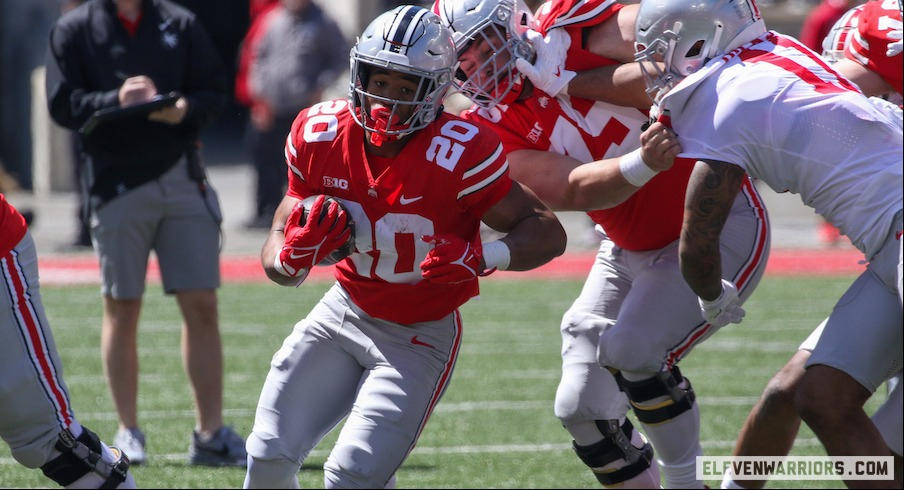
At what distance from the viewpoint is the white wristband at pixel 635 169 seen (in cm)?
371

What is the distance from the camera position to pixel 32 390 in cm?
378

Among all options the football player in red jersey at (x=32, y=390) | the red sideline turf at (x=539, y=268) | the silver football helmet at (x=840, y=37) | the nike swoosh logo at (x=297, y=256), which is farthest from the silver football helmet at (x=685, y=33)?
the red sideline turf at (x=539, y=268)

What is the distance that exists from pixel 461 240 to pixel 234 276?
22.4 ft

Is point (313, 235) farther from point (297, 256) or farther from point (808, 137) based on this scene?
point (808, 137)

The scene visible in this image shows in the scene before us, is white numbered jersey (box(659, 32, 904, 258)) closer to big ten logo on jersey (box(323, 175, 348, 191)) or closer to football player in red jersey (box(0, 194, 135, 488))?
big ten logo on jersey (box(323, 175, 348, 191))

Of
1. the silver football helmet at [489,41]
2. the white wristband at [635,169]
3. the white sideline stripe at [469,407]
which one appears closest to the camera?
the white wristband at [635,169]

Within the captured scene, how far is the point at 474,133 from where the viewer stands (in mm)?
3711

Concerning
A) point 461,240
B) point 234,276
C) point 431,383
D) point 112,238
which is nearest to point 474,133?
point 461,240

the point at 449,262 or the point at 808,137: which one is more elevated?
the point at 808,137

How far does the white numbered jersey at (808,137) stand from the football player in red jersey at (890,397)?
665mm

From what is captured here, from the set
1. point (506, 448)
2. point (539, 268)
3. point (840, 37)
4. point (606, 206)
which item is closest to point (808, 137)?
point (606, 206)

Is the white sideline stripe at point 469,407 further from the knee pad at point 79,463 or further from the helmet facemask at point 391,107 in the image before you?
the helmet facemask at point 391,107

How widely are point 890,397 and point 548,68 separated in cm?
163

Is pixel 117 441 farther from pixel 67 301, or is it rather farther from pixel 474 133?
pixel 67 301
